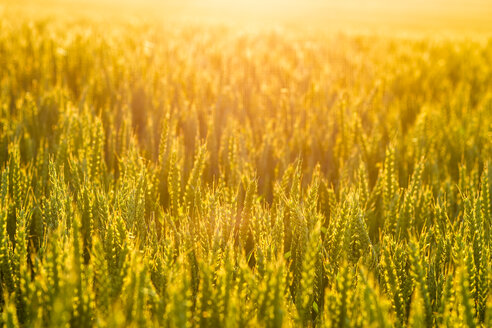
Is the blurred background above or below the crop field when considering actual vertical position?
above

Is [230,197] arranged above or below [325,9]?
below

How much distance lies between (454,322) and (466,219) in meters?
0.39

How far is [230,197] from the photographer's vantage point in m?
1.41

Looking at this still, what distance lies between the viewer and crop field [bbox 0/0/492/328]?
35.7 inches

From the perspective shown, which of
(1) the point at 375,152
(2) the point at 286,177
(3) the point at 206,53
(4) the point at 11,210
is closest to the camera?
(4) the point at 11,210

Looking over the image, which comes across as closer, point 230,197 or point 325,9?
point 230,197

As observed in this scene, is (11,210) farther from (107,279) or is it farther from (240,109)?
(240,109)

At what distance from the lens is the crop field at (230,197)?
0.91m

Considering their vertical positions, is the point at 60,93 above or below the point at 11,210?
above

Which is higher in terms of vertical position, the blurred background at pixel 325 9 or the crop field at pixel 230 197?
the blurred background at pixel 325 9

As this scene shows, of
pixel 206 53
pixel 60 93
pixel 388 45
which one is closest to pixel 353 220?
pixel 60 93

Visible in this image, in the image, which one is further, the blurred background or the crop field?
the blurred background

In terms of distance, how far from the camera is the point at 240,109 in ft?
7.77

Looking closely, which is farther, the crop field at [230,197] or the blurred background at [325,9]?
the blurred background at [325,9]
